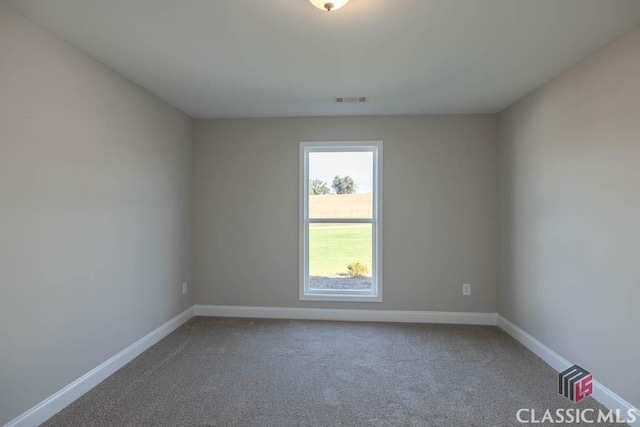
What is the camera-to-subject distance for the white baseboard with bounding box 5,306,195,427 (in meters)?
1.89

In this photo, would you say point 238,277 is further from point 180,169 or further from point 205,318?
point 180,169

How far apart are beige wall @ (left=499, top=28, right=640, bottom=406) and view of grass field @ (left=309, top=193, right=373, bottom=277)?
158 cm

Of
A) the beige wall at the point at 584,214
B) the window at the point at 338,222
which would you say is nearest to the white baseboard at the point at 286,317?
the beige wall at the point at 584,214

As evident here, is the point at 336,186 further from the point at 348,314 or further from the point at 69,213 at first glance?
the point at 69,213

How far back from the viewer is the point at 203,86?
2879 mm

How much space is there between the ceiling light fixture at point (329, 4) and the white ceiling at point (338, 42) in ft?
0.28

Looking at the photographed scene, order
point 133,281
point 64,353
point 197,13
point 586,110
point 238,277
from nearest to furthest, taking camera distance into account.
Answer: point 197,13, point 64,353, point 586,110, point 133,281, point 238,277

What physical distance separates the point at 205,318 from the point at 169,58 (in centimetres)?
280

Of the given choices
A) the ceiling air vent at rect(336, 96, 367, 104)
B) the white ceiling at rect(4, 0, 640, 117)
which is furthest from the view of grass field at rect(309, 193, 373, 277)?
the white ceiling at rect(4, 0, 640, 117)

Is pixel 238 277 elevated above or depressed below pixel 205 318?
above

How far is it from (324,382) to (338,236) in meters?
1.78

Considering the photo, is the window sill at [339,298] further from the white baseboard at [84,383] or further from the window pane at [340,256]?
the white baseboard at [84,383]

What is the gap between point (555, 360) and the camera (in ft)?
8.57

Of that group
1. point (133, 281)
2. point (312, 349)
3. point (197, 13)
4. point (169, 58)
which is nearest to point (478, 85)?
point (197, 13)
